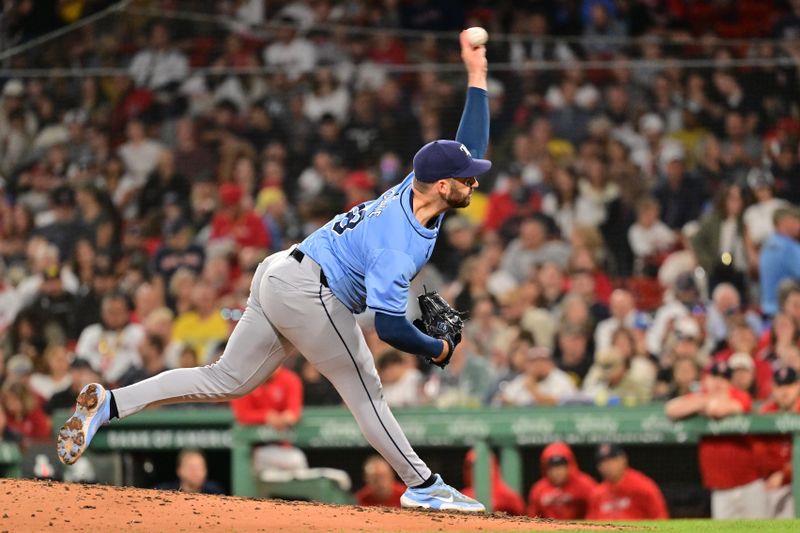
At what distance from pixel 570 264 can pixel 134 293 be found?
139 inches

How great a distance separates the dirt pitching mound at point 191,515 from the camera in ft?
16.5

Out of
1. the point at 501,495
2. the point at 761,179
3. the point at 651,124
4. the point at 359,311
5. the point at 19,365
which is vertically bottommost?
the point at 501,495

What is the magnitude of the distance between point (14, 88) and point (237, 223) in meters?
2.53

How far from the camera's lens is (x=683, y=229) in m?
10.8

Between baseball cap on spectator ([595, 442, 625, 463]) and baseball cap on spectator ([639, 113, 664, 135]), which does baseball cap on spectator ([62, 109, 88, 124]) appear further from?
baseball cap on spectator ([595, 442, 625, 463])

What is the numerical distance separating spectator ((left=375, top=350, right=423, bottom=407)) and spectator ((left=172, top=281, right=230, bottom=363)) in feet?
5.29

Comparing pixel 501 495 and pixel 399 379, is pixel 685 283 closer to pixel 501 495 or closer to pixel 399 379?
pixel 399 379

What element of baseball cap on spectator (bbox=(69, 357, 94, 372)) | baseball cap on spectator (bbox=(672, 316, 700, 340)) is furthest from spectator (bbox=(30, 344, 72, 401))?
baseball cap on spectator (bbox=(672, 316, 700, 340))

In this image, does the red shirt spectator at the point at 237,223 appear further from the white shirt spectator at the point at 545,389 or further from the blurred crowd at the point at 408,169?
the white shirt spectator at the point at 545,389

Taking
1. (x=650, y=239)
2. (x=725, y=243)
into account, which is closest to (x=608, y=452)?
(x=725, y=243)

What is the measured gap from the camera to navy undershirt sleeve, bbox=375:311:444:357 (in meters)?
4.92

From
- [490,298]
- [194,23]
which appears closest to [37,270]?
[194,23]

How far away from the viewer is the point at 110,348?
10664mm

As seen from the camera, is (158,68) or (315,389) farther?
(158,68)
